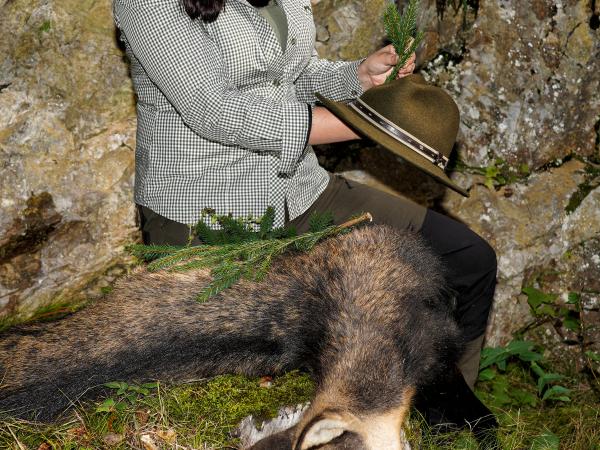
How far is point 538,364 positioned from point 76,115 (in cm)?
335

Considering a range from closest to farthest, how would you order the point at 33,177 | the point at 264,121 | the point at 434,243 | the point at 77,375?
the point at 77,375 < the point at 264,121 < the point at 434,243 < the point at 33,177

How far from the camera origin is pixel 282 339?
223 cm

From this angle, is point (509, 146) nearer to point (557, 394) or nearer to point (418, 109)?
point (557, 394)

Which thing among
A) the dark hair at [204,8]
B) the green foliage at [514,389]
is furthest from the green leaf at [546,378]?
the dark hair at [204,8]

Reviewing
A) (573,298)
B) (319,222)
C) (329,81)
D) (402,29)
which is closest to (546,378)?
(573,298)

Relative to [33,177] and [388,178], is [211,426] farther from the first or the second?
[388,178]

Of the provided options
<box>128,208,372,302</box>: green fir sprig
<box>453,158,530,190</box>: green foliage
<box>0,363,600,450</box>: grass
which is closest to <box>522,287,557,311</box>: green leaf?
<box>453,158,530,190</box>: green foliage

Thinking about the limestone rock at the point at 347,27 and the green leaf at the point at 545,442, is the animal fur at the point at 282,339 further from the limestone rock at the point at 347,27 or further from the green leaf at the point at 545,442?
the limestone rock at the point at 347,27

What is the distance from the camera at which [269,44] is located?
3051 mm

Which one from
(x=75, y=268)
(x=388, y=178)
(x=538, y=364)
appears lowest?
(x=538, y=364)

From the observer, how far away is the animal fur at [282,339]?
2.07m

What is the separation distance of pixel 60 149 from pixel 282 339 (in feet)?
6.71

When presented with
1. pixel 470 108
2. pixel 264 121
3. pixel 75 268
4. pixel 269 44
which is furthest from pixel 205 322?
pixel 470 108

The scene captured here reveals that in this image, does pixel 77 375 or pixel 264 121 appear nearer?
pixel 77 375
